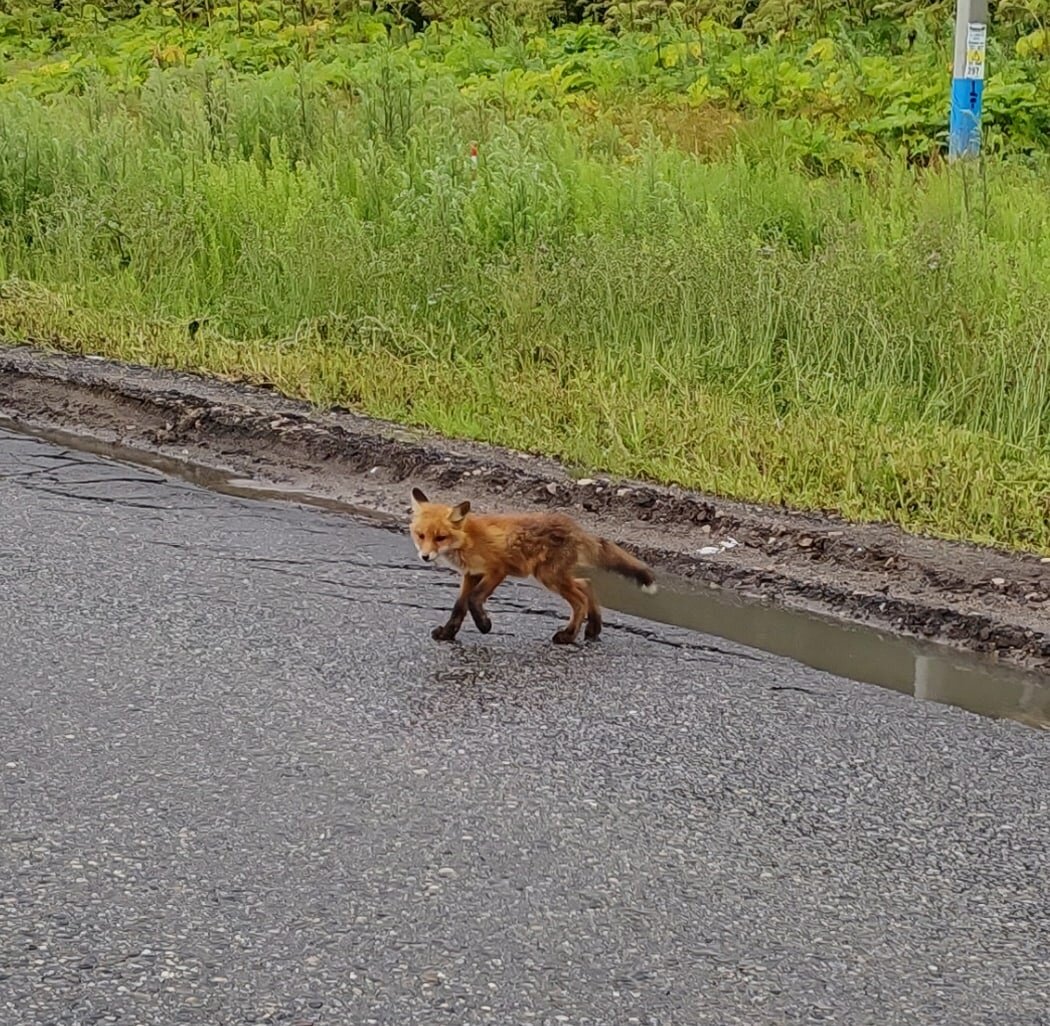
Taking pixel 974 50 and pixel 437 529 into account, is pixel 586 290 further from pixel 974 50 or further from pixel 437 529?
pixel 974 50

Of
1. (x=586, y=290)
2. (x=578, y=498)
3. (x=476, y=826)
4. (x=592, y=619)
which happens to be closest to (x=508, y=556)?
(x=592, y=619)

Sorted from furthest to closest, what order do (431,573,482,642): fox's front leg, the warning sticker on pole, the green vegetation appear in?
the warning sticker on pole
the green vegetation
(431,573,482,642): fox's front leg

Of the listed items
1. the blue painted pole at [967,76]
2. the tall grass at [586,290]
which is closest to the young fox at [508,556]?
the tall grass at [586,290]

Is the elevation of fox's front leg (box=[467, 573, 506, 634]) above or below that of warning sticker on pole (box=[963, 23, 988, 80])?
below

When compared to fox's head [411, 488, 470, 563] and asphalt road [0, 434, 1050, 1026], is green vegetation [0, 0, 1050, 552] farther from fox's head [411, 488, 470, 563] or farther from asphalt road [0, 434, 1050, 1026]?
asphalt road [0, 434, 1050, 1026]

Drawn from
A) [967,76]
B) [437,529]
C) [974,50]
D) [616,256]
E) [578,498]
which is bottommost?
[578,498]

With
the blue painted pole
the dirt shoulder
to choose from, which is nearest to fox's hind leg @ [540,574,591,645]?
the dirt shoulder

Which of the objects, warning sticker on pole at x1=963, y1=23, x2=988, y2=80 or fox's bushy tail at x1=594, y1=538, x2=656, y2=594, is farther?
warning sticker on pole at x1=963, y1=23, x2=988, y2=80

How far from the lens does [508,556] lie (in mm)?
5602

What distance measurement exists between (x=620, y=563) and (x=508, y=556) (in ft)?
1.32

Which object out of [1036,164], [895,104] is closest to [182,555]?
[1036,164]

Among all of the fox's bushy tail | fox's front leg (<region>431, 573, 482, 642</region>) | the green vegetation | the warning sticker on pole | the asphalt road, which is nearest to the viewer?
the asphalt road

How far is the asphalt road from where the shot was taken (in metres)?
3.35

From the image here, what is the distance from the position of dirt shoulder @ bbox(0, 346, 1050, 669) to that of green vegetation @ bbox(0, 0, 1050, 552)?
0.92ft
